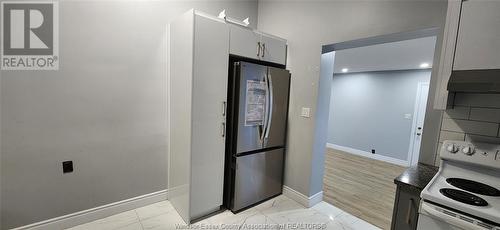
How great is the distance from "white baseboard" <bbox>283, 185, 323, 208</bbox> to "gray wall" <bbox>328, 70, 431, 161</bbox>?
3391 mm

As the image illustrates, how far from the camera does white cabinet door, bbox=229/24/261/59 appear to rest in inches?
81.6

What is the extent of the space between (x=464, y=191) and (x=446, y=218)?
29cm

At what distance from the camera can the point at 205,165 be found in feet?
6.69

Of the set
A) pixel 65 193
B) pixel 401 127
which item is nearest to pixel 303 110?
pixel 65 193

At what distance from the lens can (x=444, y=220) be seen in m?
1.08

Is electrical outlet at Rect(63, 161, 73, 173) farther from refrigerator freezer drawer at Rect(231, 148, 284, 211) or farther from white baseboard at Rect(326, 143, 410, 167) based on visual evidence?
white baseboard at Rect(326, 143, 410, 167)

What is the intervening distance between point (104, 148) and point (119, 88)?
0.60m

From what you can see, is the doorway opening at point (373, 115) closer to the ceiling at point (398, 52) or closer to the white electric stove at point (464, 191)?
the ceiling at point (398, 52)

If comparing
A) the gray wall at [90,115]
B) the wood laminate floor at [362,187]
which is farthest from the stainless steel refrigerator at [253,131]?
the wood laminate floor at [362,187]

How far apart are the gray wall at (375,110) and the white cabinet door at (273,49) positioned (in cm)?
368

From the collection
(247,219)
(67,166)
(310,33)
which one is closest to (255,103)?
(310,33)

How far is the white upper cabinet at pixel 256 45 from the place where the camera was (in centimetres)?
209

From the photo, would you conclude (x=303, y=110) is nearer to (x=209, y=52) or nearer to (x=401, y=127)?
(x=209, y=52)

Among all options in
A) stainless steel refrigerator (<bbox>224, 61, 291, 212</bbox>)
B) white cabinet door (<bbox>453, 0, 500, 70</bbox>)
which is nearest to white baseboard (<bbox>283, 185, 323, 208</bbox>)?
stainless steel refrigerator (<bbox>224, 61, 291, 212</bbox>)
